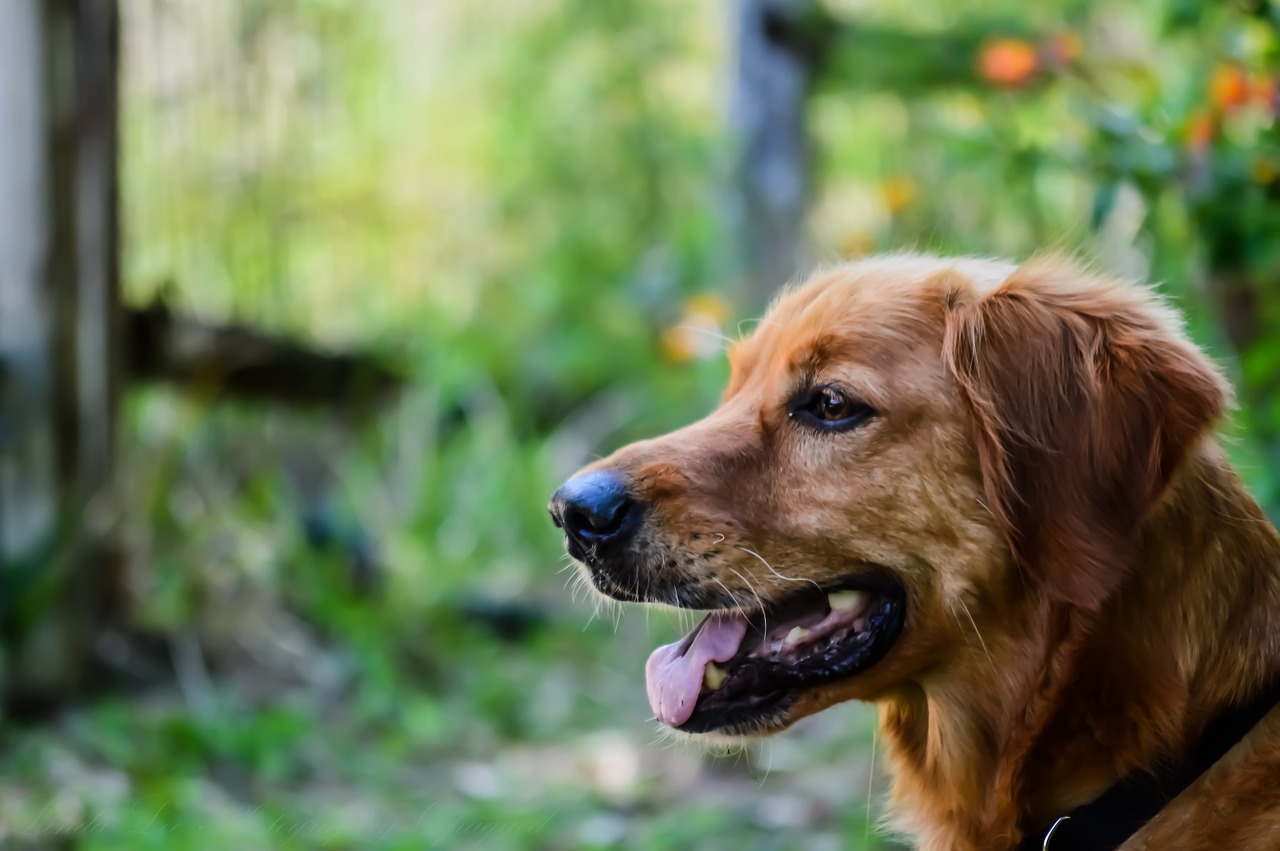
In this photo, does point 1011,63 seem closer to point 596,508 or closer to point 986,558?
point 986,558

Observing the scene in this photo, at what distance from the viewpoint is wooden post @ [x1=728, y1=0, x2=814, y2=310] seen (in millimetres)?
5941

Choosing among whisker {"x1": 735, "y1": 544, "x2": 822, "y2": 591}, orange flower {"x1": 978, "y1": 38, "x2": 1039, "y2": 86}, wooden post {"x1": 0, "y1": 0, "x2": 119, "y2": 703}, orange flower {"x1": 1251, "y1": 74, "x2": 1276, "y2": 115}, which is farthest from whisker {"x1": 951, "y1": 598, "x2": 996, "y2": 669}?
wooden post {"x1": 0, "y1": 0, "x2": 119, "y2": 703}

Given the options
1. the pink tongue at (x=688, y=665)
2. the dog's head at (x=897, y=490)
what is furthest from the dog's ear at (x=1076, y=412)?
the pink tongue at (x=688, y=665)

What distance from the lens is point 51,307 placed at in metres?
4.41

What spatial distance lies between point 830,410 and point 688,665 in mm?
568

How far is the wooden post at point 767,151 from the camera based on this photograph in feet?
19.5

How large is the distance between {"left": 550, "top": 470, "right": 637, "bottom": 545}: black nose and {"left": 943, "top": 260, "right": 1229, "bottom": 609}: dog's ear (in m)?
0.65

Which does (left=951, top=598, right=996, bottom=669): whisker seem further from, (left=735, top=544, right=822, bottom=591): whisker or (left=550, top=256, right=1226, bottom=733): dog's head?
(left=735, top=544, right=822, bottom=591): whisker

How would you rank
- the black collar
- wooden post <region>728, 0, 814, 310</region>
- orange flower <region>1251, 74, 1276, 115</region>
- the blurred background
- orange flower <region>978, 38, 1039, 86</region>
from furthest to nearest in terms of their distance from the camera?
wooden post <region>728, 0, 814, 310</region> → orange flower <region>978, 38, 1039, 86</region> → the blurred background → orange flower <region>1251, 74, 1276, 115</region> → the black collar

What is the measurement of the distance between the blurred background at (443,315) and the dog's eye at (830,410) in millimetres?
808

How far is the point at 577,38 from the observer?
25.7 feet

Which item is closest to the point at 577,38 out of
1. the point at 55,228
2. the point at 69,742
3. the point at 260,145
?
the point at 260,145

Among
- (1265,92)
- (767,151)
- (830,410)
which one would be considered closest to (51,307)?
(830,410)

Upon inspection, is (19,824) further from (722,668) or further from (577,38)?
(577,38)
